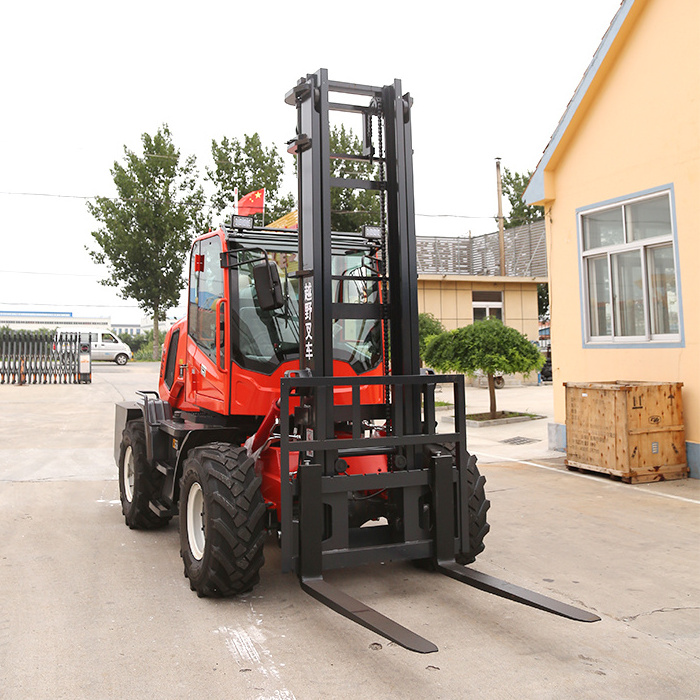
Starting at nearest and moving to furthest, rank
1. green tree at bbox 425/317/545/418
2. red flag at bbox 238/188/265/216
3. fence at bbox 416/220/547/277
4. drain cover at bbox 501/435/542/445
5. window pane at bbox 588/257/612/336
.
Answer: red flag at bbox 238/188/265/216
window pane at bbox 588/257/612/336
drain cover at bbox 501/435/542/445
green tree at bbox 425/317/545/418
fence at bbox 416/220/547/277

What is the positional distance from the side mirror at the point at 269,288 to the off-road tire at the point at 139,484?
2.51 m

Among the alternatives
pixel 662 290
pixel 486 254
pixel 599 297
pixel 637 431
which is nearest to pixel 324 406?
pixel 637 431

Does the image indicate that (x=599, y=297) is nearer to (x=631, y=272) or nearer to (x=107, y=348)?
(x=631, y=272)

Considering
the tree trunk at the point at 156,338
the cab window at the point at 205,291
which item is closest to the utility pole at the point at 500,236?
the tree trunk at the point at 156,338

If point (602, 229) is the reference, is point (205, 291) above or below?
below

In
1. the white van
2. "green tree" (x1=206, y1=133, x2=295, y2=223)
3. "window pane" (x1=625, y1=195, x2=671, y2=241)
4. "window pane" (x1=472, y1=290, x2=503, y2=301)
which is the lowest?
"window pane" (x1=625, y1=195, x2=671, y2=241)

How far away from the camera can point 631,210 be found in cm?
968

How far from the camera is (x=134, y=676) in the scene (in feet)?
11.6

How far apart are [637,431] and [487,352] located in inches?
245

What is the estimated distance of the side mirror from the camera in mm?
4680

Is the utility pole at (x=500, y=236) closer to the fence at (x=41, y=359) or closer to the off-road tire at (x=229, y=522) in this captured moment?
the fence at (x=41, y=359)

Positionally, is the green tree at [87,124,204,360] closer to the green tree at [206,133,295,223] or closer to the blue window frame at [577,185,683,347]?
the green tree at [206,133,295,223]

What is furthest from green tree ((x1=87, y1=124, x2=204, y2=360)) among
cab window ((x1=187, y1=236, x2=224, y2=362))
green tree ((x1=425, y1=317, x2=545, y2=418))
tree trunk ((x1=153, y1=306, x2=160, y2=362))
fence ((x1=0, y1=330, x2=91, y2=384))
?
cab window ((x1=187, y1=236, x2=224, y2=362))

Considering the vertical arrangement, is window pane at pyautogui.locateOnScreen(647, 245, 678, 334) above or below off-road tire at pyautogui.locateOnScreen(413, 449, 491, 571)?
above
